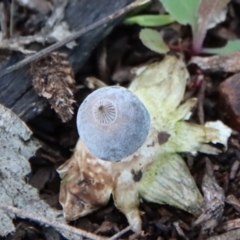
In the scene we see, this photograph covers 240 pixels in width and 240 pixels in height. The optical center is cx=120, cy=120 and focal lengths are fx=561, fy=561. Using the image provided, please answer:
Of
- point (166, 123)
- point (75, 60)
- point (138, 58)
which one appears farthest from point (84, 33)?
point (166, 123)

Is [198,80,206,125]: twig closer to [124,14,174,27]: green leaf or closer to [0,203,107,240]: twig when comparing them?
[124,14,174,27]: green leaf

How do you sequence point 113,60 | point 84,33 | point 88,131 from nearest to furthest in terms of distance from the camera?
point 88,131, point 84,33, point 113,60

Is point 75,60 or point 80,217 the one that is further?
point 75,60

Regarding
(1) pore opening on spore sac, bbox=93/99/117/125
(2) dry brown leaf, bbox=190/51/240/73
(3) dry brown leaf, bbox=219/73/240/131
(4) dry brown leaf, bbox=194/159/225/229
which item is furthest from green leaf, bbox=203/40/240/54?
(1) pore opening on spore sac, bbox=93/99/117/125

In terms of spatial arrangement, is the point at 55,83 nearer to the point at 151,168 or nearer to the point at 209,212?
the point at 151,168

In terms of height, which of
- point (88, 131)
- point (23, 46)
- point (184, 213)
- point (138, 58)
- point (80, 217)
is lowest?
point (184, 213)

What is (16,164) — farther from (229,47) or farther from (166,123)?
(229,47)

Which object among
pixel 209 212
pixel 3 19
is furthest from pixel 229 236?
pixel 3 19
